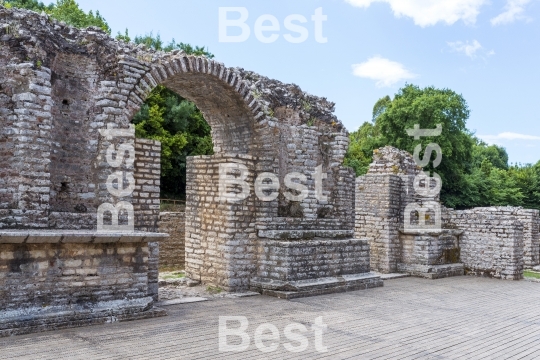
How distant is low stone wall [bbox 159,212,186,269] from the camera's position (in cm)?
1385

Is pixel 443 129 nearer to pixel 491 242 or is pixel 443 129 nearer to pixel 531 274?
pixel 531 274

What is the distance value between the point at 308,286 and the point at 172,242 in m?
5.76

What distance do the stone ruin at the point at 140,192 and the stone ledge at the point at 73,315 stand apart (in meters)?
0.02

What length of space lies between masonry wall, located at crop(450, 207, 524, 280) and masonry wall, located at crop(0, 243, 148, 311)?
31.3 ft

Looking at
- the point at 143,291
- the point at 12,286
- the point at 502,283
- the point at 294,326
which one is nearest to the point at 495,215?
the point at 502,283

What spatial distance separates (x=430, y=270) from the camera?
1288 centimetres

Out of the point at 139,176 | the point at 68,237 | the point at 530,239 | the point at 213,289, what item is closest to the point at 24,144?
the point at 68,237

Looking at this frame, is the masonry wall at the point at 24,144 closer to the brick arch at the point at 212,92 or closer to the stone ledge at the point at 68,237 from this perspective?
the stone ledge at the point at 68,237

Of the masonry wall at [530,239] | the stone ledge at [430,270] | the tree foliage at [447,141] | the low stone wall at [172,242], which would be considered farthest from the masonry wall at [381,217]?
the tree foliage at [447,141]

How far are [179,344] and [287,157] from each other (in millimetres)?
5257

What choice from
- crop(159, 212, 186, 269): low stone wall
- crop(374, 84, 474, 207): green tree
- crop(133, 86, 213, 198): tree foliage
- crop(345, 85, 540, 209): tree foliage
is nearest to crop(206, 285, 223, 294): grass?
crop(159, 212, 186, 269): low stone wall

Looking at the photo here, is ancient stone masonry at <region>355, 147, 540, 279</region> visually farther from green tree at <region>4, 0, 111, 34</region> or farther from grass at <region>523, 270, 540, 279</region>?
green tree at <region>4, 0, 111, 34</region>

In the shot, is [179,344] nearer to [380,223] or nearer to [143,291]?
[143,291]

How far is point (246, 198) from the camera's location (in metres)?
9.70
